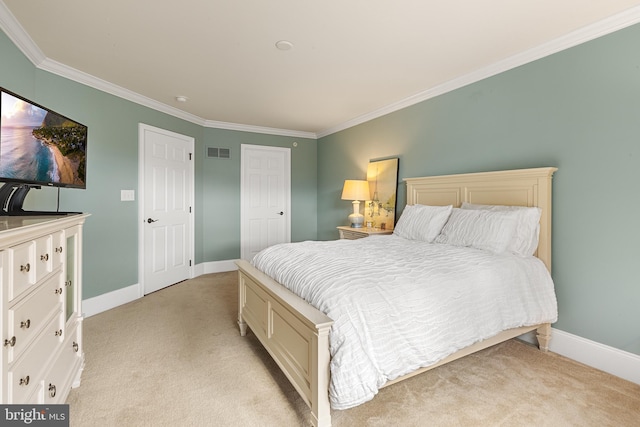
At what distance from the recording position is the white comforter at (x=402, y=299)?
140 centimetres

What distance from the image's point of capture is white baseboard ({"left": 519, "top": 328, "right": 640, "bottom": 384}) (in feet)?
6.50

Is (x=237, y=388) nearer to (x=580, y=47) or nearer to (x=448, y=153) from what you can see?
(x=448, y=153)

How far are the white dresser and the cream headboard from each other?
302 cm

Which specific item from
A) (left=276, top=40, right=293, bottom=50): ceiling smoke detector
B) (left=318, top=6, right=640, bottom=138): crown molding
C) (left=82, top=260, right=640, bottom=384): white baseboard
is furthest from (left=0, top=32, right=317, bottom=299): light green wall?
(left=82, top=260, right=640, bottom=384): white baseboard

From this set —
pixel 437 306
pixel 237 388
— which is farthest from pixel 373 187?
pixel 237 388

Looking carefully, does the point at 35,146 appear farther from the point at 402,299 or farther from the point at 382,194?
the point at 382,194

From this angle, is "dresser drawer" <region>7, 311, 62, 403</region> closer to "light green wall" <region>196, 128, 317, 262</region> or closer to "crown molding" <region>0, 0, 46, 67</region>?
"crown molding" <region>0, 0, 46, 67</region>

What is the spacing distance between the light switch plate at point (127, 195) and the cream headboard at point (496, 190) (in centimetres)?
323

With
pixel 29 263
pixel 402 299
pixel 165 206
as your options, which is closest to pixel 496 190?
pixel 402 299

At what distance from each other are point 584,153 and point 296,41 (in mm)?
2280

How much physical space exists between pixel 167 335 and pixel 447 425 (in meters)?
2.23

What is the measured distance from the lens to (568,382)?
1.95 m

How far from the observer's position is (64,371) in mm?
1625

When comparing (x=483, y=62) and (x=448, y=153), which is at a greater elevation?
(x=483, y=62)
